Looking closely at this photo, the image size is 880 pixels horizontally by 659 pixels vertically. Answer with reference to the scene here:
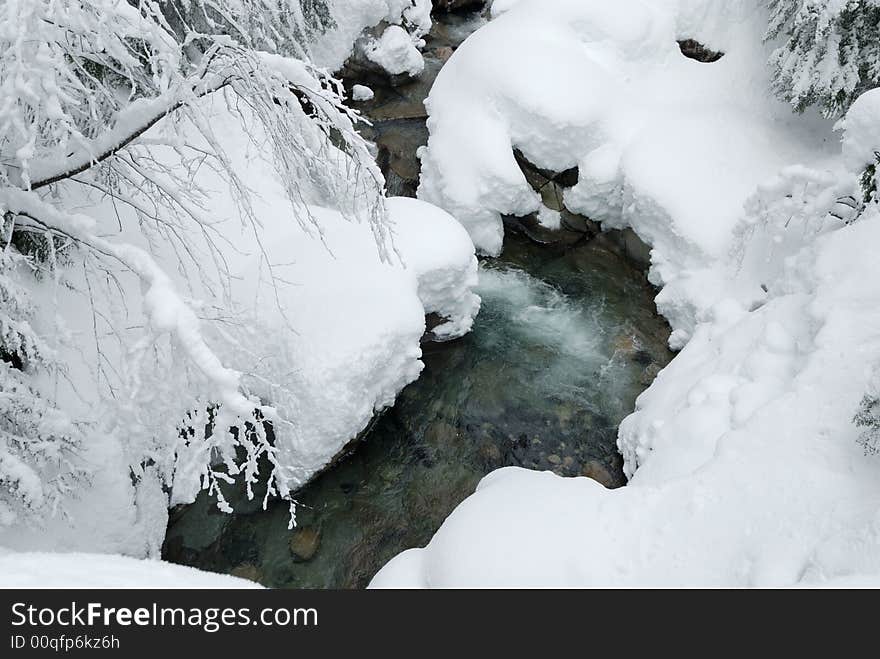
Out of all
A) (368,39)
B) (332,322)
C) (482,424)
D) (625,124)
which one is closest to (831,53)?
(625,124)

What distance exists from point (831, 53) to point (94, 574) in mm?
9719

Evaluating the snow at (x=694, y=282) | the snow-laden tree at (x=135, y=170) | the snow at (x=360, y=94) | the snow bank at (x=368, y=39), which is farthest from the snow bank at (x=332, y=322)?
the snow bank at (x=368, y=39)

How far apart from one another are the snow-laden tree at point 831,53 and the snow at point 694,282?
88cm

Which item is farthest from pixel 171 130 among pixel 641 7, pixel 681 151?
pixel 641 7

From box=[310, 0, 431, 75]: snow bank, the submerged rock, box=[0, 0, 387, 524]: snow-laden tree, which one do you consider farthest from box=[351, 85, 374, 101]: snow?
the submerged rock

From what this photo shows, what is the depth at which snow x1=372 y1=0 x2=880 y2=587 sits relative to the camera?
14.4ft

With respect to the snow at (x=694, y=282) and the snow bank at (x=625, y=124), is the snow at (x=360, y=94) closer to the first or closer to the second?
the snow bank at (x=625, y=124)

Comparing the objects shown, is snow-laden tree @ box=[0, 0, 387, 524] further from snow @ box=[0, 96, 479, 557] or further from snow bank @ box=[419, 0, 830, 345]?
snow bank @ box=[419, 0, 830, 345]

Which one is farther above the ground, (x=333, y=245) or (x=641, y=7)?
(x=641, y=7)

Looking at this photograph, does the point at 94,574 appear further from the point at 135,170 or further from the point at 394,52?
the point at 394,52

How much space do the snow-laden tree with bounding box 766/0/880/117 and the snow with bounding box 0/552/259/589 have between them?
9.14 metres

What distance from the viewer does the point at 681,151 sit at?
9125mm

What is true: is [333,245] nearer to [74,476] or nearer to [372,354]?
[372,354]

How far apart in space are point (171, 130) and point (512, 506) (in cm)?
370
